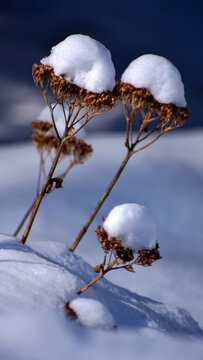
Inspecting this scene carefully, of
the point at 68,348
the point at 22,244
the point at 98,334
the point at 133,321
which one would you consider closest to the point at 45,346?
the point at 68,348

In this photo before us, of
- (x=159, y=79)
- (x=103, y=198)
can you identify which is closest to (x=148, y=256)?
(x=103, y=198)

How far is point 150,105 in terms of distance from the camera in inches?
154

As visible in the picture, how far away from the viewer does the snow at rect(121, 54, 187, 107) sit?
3822 mm

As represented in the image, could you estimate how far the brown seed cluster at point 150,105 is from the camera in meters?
3.87

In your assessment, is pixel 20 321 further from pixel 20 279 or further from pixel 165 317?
pixel 165 317

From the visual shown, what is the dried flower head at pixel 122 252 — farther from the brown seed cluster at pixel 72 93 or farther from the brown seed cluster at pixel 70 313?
the brown seed cluster at pixel 72 93

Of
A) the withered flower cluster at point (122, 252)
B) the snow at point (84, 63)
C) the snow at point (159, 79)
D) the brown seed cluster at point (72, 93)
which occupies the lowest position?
the withered flower cluster at point (122, 252)

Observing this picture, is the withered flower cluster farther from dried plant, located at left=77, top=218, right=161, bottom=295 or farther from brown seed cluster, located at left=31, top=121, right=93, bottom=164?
brown seed cluster, located at left=31, top=121, right=93, bottom=164

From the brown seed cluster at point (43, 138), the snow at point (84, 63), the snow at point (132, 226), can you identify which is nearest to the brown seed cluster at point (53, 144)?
the brown seed cluster at point (43, 138)

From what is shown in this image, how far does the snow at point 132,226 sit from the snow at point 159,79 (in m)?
1.19

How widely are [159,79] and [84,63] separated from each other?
2.30ft

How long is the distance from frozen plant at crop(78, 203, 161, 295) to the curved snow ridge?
1.27ft

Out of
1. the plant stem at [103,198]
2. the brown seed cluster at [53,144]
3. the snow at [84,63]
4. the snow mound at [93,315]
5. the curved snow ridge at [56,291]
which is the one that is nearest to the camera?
the snow mound at [93,315]

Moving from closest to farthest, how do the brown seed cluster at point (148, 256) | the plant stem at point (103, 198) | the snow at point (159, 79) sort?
the brown seed cluster at point (148, 256) < the snow at point (159, 79) < the plant stem at point (103, 198)
